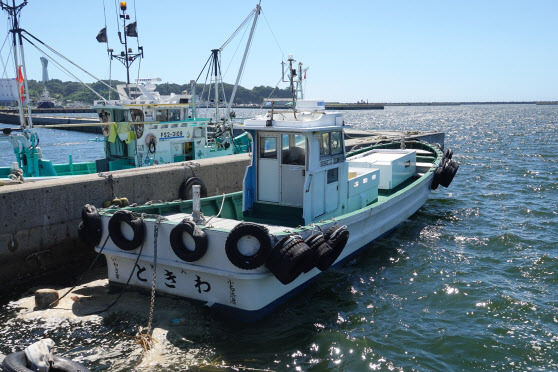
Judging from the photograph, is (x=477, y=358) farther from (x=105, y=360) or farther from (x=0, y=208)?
(x=0, y=208)

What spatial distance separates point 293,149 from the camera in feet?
30.3

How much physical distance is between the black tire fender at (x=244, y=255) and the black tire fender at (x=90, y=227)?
2603 mm

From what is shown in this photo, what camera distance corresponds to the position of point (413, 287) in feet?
31.4

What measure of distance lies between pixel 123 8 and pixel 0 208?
10739 millimetres

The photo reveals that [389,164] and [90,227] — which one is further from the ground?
[389,164]

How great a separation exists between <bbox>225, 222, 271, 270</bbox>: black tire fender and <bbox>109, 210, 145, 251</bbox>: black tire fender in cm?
170

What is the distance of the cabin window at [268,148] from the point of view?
933 centimetres

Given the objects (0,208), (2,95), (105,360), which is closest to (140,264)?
(105,360)

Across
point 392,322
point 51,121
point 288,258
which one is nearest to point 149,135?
point 288,258

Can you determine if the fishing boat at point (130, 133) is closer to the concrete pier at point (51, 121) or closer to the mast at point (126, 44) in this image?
the mast at point (126, 44)

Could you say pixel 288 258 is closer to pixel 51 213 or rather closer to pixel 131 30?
pixel 51 213

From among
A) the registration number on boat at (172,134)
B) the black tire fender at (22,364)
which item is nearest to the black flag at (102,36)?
the registration number on boat at (172,134)

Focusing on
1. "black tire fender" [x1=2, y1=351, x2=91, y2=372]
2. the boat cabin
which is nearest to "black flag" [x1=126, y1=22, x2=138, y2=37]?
the boat cabin

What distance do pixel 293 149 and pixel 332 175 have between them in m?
1.01
